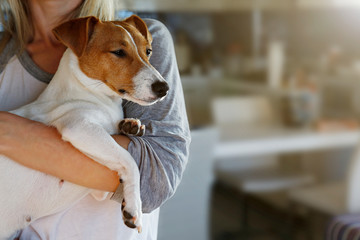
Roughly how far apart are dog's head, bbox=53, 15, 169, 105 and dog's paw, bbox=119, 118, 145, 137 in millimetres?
43

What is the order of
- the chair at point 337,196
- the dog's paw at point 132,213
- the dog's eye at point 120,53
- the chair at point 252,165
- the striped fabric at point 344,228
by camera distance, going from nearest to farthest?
the dog's paw at point 132,213, the dog's eye at point 120,53, the striped fabric at point 344,228, the chair at point 337,196, the chair at point 252,165

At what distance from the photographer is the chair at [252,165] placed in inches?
107

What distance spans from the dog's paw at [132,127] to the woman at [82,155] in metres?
0.01

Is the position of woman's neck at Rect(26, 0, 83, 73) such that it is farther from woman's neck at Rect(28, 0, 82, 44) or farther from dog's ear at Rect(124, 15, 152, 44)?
dog's ear at Rect(124, 15, 152, 44)

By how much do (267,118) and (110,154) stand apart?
2413 millimetres

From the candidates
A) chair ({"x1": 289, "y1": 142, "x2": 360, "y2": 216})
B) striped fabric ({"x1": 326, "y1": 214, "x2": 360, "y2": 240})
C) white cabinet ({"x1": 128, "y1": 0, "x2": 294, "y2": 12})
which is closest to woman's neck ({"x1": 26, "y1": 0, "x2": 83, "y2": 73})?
striped fabric ({"x1": 326, "y1": 214, "x2": 360, "y2": 240})

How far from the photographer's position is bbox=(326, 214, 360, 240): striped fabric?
1864 mm

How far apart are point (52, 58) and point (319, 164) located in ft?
8.30

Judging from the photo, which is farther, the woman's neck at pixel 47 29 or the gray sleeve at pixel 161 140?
the woman's neck at pixel 47 29

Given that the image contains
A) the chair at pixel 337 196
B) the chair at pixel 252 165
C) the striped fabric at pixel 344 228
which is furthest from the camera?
the chair at pixel 252 165

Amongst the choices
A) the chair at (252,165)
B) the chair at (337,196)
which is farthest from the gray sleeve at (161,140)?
the chair at (252,165)

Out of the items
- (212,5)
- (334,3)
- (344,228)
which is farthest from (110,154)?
(212,5)

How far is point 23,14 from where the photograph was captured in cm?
117

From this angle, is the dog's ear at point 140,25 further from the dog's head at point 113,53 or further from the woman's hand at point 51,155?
the woman's hand at point 51,155
